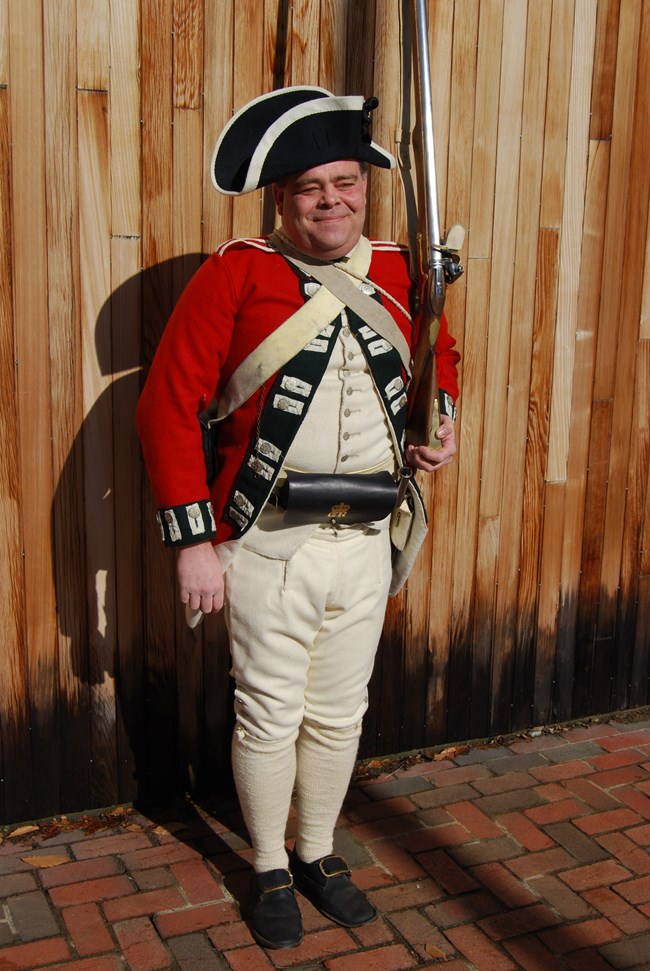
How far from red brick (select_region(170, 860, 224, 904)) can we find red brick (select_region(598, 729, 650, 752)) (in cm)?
169

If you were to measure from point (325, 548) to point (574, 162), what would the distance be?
1.86 m

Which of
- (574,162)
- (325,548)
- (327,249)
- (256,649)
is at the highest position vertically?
(574,162)

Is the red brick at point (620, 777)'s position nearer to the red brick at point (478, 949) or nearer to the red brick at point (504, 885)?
the red brick at point (504, 885)

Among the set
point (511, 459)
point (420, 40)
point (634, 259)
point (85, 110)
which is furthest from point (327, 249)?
point (634, 259)

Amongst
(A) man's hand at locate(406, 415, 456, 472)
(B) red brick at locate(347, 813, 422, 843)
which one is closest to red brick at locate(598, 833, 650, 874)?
(B) red brick at locate(347, 813, 422, 843)

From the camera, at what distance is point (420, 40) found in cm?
291

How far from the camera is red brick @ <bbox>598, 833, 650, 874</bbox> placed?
137 inches

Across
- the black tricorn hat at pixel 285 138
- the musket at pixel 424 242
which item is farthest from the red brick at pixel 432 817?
the black tricorn hat at pixel 285 138

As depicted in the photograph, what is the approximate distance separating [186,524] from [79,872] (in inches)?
49.2

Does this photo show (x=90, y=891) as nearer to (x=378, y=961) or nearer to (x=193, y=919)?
(x=193, y=919)

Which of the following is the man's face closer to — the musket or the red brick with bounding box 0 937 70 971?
the musket

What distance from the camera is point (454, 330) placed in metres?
3.88

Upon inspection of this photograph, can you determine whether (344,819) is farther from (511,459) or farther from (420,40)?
(420,40)

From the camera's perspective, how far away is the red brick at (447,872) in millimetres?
3361
